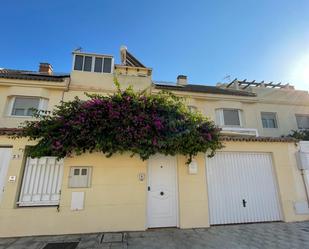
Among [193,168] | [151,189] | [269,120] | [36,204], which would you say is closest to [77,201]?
[36,204]

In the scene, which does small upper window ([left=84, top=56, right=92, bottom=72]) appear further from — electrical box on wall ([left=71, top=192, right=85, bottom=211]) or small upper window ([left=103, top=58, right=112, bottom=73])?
electrical box on wall ([left=71, top=192, right=85, bottom=211])

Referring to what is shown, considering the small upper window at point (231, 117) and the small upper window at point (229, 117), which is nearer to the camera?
the small upper window at point (229, 117)

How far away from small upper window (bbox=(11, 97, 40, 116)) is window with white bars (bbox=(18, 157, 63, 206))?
5729 millimetres

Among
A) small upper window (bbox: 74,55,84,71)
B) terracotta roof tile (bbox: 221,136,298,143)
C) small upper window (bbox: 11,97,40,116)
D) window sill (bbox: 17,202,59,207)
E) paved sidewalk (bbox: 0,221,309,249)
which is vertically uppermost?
small upper window (bbox: 74,55,84,71)

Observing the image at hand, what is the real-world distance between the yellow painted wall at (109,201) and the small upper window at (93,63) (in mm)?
7230

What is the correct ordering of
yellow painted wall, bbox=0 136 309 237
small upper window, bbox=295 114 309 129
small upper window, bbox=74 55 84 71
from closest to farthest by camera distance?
yellow painted wall, bbox=0 136 309 237 < small upper window, bbox=74 55 84 71 < small upper window, bbox=295 114 309 129

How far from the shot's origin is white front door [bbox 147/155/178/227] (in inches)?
256

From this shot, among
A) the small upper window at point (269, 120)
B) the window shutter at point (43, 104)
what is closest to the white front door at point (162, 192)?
the window shutter at point (43, 104)

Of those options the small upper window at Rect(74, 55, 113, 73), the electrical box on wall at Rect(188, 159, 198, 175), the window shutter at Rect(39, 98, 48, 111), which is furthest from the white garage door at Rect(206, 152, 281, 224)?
the window shutter at Rect(39, 98, 48, 111)

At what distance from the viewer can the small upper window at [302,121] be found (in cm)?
1446

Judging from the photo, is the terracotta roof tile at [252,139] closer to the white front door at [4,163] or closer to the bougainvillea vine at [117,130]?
the bougainvillea vine at [117,130]

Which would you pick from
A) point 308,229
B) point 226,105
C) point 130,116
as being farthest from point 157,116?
point 226,105

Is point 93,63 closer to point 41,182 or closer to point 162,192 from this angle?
point 41,182

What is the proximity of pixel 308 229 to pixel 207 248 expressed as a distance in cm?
433
